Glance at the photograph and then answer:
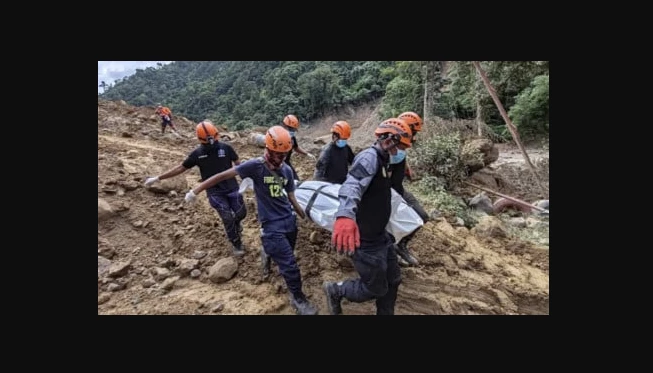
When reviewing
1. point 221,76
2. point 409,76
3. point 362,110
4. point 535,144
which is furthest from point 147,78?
point 535,144

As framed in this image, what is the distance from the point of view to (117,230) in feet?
14.1

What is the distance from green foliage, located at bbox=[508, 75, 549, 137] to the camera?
10164 millimetres

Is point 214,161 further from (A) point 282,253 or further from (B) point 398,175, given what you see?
(B) point 398,175

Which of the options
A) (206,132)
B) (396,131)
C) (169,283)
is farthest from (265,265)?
(396,131)

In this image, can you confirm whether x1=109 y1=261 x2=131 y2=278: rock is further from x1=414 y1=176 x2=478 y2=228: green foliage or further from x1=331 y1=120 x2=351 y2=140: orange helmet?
x1=414 y1=176 x2=478 y2=228: green foliage

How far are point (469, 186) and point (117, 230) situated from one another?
678 cm

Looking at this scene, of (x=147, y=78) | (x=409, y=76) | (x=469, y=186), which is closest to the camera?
(x=469, y=186)

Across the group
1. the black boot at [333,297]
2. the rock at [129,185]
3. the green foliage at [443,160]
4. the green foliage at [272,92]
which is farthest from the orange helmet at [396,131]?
the green foliage at [272,92]

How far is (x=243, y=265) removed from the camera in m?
3.91

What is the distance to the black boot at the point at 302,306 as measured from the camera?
10.3ft

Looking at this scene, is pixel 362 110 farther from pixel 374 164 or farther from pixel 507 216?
pixel 374 164

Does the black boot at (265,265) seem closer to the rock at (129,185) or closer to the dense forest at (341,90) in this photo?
the rock at (129,185)

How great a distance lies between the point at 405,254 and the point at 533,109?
923 centimetres

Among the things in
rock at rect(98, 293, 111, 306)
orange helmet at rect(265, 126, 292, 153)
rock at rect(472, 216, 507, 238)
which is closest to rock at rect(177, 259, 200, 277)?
rock at rect(98, 293, 111, 306)
